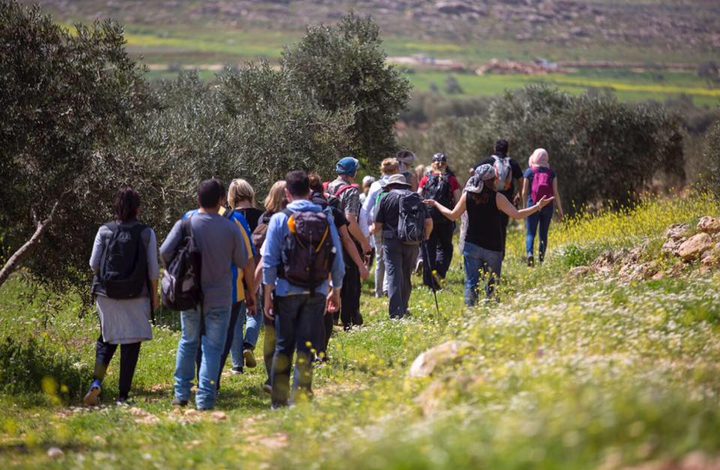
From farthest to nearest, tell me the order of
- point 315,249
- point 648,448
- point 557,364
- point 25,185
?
point 25,185 → point 315,249 → point 557,364 → point 648,448

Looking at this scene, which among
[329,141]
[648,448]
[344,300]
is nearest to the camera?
[648,448]

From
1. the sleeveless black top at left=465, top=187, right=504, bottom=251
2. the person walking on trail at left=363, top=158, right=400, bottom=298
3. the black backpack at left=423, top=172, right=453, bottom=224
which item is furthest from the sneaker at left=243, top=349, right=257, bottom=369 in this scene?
the black backpack at left=423, top=172, right=453, bottom=224

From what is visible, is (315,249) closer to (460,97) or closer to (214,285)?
(214,285)

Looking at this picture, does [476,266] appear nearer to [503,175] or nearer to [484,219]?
[484,219]

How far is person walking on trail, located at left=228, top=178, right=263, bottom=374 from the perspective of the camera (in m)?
10.8

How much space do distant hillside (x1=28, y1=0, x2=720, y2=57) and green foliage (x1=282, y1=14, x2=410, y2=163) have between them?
135 meters

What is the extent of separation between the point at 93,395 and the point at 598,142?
95.3 feet

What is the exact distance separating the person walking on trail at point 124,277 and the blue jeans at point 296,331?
148 cm

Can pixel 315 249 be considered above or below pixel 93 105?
below

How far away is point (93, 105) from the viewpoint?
1185cm

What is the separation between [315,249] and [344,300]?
4672 mm

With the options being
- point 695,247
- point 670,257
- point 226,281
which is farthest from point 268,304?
point 695,247

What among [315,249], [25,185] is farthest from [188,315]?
A: [25,185]

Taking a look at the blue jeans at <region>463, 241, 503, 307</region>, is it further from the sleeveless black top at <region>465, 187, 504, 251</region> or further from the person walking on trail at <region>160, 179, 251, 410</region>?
the person walking on trail at <region>160, 179, 251, 410</region>
